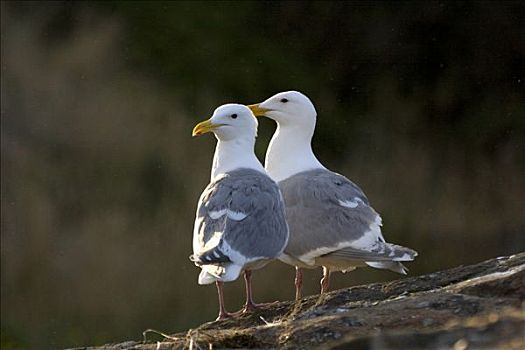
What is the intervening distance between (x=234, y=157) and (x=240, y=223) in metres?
0.72

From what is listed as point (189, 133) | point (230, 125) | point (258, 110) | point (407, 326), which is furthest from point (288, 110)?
point (407, 326)

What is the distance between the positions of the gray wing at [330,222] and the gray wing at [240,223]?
0.41 m

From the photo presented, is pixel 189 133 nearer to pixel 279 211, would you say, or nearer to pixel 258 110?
pixel 258 110

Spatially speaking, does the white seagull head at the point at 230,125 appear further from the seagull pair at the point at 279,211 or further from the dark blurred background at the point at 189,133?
the dark blurred background at the point at 189,133

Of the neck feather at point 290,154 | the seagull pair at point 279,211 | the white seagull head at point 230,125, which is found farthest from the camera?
the neck feather at point 290,154

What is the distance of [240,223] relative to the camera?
627 centimetres

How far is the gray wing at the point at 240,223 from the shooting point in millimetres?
6098

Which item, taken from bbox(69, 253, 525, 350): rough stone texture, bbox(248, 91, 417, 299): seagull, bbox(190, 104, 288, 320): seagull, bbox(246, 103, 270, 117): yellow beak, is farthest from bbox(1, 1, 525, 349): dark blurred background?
bbox(69, 253, 525, 350): rough stone texture

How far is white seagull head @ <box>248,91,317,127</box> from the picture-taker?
25.2 feet

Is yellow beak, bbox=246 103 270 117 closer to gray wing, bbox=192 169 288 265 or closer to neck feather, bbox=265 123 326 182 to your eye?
neck feather, bbox=265 123 326 182

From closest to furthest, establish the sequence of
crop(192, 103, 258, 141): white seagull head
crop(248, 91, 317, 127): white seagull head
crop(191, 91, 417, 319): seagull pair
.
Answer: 1. crop(191, 91, 417, 319): seagull pair
2. crop(192, 103, 258, 141): white seagull head
3. crop(248, 91, 317, 127): white seagull head

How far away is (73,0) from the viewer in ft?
39.8

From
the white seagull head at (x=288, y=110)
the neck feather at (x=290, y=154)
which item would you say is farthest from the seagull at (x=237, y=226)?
the white seagull head at (x=288, y=110)

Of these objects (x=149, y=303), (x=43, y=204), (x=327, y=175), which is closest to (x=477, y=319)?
(x=327, y=175)
